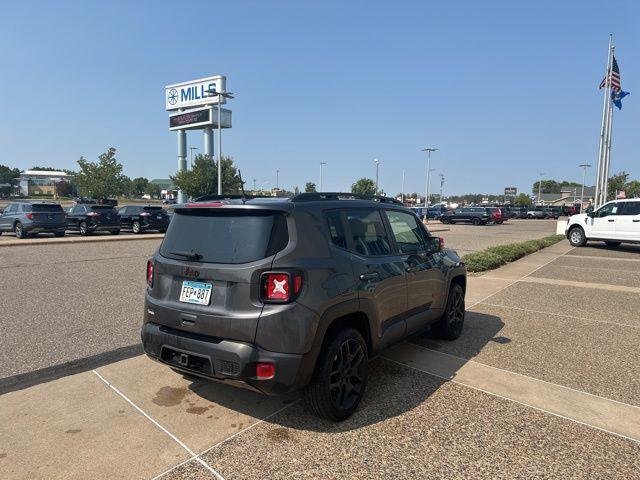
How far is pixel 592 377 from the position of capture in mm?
4238

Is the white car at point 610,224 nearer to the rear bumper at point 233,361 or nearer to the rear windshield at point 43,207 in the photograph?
the rear bumper at point 233,361

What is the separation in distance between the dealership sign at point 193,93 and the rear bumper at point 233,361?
5492 cm

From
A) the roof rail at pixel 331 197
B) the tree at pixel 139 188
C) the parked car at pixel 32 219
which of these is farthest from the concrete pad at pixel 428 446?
the tree at pixel 139 188

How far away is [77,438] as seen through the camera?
119 inches

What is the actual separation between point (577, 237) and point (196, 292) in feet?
59.6

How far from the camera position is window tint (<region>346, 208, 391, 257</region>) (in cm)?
365

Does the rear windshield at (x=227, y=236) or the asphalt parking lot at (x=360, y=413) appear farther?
the rear windshield at (x=227, y=236)

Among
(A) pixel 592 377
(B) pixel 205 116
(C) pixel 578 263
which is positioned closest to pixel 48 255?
(A) pixel 592 377

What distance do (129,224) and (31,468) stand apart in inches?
921

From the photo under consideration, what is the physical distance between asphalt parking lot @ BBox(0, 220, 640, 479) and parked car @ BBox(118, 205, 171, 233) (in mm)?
18535

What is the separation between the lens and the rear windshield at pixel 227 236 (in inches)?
120

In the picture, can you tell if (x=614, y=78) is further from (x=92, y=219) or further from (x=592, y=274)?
(x=92, y=219)

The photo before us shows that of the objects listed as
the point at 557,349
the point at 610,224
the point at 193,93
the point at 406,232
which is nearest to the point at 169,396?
the point at 406,232

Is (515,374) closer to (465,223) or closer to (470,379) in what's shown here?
(470,379)
